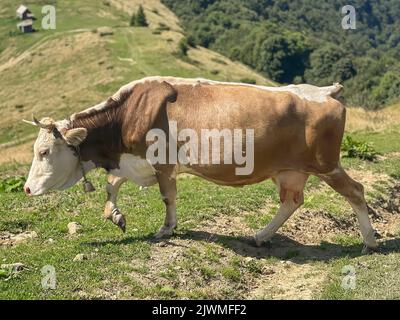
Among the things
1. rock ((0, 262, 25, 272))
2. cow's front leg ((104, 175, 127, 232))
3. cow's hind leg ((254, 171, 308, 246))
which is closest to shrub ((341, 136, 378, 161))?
cow's hind leg ((254, 171, 308, 246))

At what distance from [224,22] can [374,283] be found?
480 feet

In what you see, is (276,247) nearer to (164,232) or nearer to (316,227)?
(316,227)

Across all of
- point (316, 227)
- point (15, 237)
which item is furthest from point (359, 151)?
point (15, 237)

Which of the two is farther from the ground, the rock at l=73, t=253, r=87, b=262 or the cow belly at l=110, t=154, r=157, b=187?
the cow belly at l=110, t=154, r=157, b=187

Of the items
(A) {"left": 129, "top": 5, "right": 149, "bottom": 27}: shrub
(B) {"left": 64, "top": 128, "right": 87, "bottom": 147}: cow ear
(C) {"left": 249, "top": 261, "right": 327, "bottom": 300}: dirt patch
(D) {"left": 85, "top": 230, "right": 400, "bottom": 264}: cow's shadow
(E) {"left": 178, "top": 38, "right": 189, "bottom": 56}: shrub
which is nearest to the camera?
(C) {"left": 249, "top": 261, "right": 327, "bottom": 300}: dirt patch

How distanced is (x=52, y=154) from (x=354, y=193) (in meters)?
4.88

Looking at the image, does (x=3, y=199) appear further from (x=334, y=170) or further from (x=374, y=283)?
(x=374, y=283)

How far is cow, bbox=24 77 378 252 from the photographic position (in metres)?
9.79

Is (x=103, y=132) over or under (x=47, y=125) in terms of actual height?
under

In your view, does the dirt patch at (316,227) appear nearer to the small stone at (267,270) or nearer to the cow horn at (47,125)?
the small stone at (267,270)

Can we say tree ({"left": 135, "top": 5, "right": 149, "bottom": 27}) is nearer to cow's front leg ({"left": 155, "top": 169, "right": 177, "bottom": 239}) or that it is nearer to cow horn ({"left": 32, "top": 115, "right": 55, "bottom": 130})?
cow's front leg ({"left": 155, "top": 169, "right": 177, "bottom": 239})

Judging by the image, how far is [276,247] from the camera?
10.9 meters

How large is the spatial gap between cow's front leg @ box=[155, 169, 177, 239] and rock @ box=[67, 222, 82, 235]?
64.2 inches

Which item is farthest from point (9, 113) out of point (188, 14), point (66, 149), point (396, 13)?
point (396, 13)
